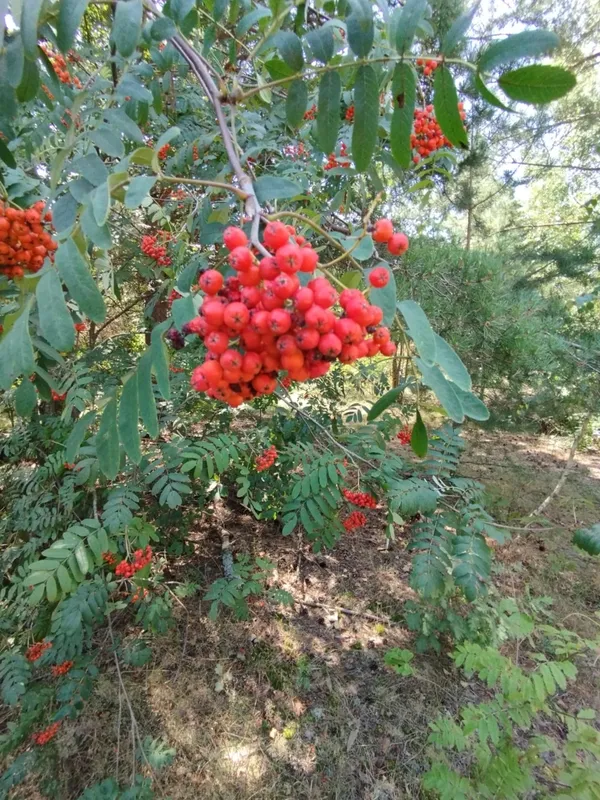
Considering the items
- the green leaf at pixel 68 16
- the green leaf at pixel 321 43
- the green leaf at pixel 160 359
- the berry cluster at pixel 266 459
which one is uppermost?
the green leaf at pixel 68 16

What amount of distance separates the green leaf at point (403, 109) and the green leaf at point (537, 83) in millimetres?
227

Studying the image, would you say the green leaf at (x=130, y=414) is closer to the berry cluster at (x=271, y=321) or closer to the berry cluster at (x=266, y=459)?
the berry cluster at (x=271, y=321)

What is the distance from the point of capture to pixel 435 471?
222cm

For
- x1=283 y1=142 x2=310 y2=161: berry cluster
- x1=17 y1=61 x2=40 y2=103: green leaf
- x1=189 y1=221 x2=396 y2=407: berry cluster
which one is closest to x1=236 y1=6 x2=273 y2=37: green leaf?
x1=17 y1=61 x2=40 y2=103: green leaf

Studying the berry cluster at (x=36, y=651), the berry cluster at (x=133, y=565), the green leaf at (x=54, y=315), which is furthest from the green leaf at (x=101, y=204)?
the berry cluster at (x=36, y=651)

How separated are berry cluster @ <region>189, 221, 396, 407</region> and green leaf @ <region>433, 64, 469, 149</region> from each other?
1.63ft

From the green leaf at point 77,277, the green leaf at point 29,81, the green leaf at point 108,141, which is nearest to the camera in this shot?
the green leaf at point 77,277

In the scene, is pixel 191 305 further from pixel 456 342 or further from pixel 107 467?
pixel 456 342

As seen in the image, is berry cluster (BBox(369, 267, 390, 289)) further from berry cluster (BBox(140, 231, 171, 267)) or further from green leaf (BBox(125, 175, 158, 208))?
berry cluster (BBox(140, 231, 171, 267))

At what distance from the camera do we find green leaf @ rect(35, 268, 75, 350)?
32.5 inches

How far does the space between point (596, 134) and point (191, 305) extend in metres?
5.37

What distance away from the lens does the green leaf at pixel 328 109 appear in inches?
39.3

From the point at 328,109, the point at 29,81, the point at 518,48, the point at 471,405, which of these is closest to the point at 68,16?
the point at 29,81

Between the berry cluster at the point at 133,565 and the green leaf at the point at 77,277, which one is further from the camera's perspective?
the berry cluster at the point at 133,565
